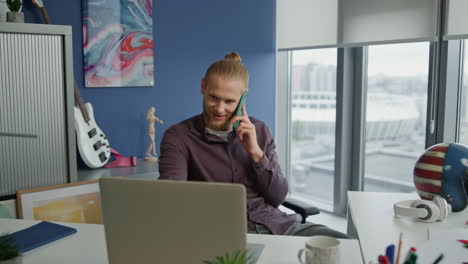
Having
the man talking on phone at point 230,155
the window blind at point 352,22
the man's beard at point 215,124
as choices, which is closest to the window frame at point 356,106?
the window blind at point 352,22

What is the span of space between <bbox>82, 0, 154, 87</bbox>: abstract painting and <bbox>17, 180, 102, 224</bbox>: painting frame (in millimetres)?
779

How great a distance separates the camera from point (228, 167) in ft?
6.57

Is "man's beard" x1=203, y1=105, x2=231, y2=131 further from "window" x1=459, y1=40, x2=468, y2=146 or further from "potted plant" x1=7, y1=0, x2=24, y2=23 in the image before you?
"window" x1=459, y1=40, x2=468, y2=146

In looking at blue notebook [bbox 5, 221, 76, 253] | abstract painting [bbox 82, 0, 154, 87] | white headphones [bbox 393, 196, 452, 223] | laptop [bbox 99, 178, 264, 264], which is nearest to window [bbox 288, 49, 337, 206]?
Result: abstract painting [bbox 82, 0, 154, 87]

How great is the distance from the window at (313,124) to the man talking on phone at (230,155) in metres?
2.08

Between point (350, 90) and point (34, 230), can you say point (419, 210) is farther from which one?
point (350, 90)

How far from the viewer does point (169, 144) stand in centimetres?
200

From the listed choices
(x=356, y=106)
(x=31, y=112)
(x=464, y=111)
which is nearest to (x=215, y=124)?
(x=31, y=112)

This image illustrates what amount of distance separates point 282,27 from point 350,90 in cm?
75

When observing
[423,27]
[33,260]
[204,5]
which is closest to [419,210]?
[33,260]

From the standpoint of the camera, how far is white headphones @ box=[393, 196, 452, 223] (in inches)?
67.4

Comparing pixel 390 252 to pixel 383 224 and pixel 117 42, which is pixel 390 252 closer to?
pixel 383 224

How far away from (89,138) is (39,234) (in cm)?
141

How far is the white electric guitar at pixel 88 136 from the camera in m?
2.81
